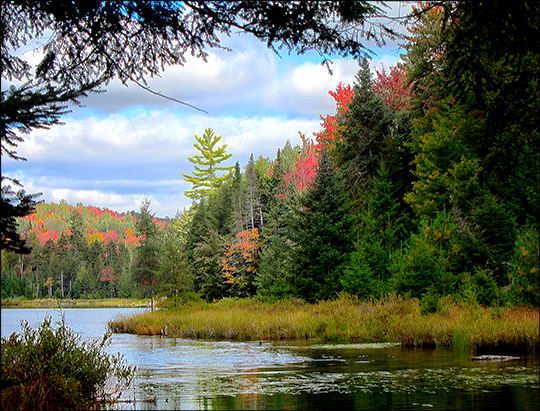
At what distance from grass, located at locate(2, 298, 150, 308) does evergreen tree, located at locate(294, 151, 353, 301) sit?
54704 mm

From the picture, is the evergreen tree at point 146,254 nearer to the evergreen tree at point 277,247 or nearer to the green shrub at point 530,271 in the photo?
the evergreen tree at point 277,247

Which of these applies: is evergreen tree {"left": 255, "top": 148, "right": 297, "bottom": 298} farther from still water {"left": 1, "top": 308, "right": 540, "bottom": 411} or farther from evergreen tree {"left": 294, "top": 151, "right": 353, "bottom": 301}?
still water {"left": 1, "top": 308, "right": 540, "bottom": 411}

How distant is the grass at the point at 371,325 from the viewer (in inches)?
690

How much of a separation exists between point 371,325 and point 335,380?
1141 centimetres

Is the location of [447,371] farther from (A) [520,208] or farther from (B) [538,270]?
(A) [520,208]

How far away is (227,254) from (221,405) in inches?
2030


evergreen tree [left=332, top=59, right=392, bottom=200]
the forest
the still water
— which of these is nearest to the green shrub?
the forest

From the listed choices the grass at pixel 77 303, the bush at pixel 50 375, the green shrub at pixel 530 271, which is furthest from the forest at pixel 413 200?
the grass at pixel 77 303

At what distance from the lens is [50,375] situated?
371 inches

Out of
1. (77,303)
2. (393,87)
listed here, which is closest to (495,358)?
(393,87)

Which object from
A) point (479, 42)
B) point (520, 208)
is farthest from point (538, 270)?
point (520, 208)

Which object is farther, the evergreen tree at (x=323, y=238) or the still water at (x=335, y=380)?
→ the evergreen tree at (x=323, y=238)

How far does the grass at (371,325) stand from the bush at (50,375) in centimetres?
899

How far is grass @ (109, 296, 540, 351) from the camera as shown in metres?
17.5
